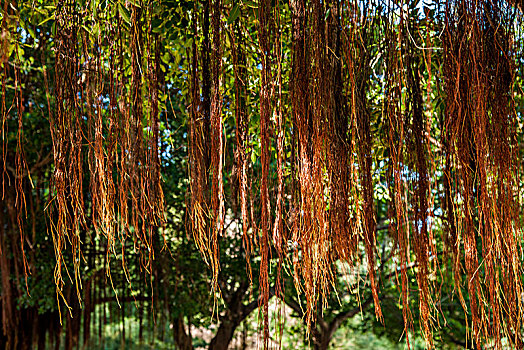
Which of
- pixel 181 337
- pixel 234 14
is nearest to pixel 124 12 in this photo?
pixel 234 14

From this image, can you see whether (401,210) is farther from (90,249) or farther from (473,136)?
(90,249)

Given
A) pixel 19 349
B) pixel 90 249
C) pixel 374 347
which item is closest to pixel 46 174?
pixel 90 249

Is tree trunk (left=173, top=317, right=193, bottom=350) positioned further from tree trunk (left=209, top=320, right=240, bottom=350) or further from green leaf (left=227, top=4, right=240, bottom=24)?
green leaf (left=227, top=4, right=240, bottom=24)

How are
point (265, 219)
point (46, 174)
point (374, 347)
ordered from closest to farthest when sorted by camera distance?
1. point (265, 219)
2. point (46, 174)
3. point (374, 347)

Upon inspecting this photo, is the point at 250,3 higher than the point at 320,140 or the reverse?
higher

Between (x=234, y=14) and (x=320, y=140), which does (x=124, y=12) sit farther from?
(x=320, y=140)

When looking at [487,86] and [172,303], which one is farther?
[172,303]

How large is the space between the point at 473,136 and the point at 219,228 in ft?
1.78

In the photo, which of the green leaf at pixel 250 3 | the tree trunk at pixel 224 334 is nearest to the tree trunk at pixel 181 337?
the tree trunk at pixel 224 334

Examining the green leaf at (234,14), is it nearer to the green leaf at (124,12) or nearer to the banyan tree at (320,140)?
the banyan tree at (320,140)

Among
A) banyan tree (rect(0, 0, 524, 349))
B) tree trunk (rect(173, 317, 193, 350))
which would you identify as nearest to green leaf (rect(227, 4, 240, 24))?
banyan tree (rect(0, 0, 524, 349))

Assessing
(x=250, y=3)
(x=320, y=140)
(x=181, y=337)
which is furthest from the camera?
(x=181, y=337)

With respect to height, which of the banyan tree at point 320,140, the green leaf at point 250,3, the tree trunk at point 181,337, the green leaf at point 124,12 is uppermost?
the green leaf at point 250,3

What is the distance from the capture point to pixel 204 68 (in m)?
1.16
